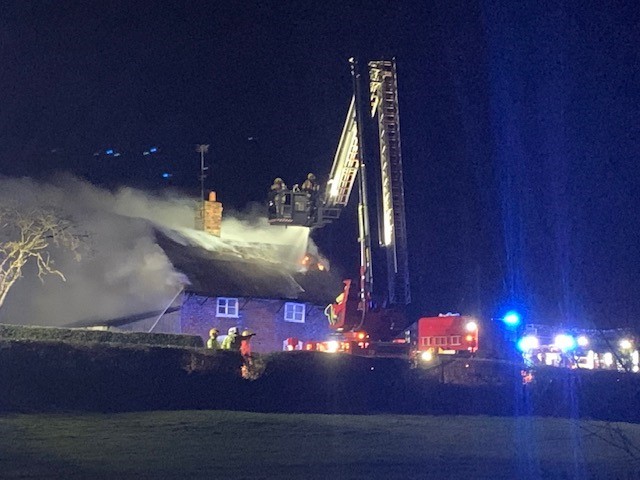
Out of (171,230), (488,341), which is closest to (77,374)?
(488,341)

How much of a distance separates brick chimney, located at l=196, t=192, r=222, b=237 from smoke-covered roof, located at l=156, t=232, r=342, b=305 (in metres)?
2.56

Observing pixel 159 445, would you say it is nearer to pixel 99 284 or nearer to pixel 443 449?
pixel 443 449

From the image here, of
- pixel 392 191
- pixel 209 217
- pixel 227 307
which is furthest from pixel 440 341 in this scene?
pixel 209 217

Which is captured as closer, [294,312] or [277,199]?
[277,199]

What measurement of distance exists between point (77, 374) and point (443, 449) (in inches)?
313

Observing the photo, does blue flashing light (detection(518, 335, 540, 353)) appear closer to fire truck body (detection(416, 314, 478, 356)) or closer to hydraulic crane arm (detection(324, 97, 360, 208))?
fire truck body (detection(416, 314, 478, 356))

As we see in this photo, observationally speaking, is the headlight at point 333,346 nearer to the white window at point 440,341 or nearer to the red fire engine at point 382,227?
the red fire engine at point 382,227

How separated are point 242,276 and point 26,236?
801 centimetres

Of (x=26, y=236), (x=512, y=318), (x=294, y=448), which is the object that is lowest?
(x=294, y=448)

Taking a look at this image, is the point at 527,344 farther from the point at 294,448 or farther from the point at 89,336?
the point at 294,448

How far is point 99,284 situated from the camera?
32531mm

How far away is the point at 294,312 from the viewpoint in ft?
113

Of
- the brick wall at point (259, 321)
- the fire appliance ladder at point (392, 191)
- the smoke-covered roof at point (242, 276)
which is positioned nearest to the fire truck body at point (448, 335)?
the fire appliance ladder at point (392, 191)

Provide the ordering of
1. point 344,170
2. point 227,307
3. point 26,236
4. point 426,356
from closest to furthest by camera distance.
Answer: point 426,356 < point 344,170 < point 26,236 < point 227,307
